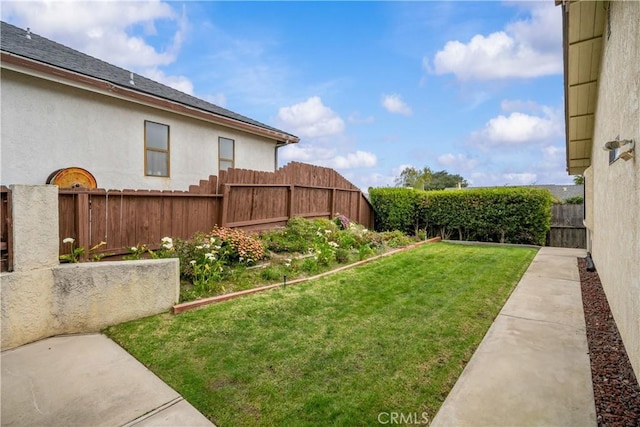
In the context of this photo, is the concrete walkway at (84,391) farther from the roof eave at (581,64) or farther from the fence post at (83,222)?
the roof eave at (581,64)

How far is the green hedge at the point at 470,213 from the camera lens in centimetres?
1107

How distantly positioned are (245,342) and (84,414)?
4.96ft

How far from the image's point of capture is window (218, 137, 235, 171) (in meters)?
10.6

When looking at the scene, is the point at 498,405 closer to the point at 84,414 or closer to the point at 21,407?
the point at 84,414

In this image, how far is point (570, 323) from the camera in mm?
4188

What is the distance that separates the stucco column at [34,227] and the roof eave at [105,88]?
4.28 metres

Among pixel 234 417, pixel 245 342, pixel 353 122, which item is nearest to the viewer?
pixel 234 417

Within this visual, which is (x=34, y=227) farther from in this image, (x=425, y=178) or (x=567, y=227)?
(x=425, y=178)

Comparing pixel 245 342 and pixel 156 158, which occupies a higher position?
pixel 156 158

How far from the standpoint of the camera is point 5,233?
3611 millimetres

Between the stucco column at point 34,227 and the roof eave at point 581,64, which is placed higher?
the roof eave at point 581,64

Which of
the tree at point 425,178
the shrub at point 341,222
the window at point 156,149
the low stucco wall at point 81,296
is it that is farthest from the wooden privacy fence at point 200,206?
the tree at point 425,178

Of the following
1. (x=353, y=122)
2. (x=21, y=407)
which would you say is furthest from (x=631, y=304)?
(x=353, y=122)

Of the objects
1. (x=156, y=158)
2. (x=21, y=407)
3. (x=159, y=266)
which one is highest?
(x=156, y=158)
